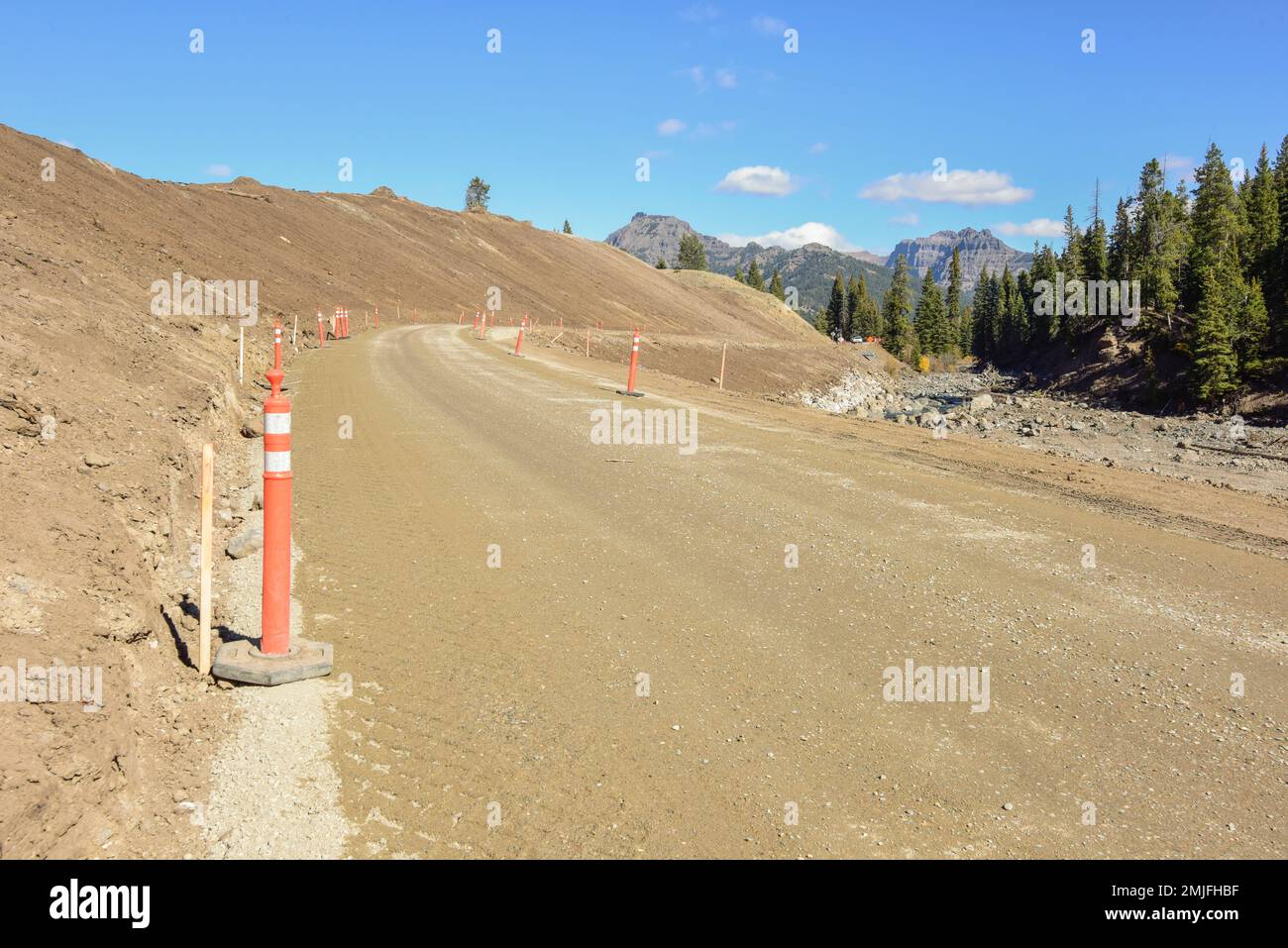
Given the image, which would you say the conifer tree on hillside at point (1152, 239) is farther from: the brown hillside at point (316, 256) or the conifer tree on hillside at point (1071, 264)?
the brown hillside at point (316, 256)

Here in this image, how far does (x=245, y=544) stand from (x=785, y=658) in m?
5.18

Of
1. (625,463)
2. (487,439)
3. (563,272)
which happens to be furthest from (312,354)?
Answer: (563,272)

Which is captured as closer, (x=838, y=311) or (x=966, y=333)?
(x=838, y=311)

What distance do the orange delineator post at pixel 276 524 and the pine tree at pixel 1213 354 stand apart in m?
55.9

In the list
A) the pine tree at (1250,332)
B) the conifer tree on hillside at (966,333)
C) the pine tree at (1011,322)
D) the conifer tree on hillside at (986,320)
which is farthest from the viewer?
the conifer tree on hillside at (966,333)

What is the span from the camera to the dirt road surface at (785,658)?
13.0ft

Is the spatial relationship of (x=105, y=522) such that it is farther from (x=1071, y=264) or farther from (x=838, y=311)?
(x=838, y=311)

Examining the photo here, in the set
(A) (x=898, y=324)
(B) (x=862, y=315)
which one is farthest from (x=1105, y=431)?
(B) (x=862, y=315)

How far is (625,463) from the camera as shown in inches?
460

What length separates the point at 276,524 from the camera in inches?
204

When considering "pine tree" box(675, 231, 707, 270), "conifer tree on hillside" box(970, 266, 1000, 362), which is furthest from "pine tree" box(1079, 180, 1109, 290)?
"pine tree" box(675, 231, 707, 270)

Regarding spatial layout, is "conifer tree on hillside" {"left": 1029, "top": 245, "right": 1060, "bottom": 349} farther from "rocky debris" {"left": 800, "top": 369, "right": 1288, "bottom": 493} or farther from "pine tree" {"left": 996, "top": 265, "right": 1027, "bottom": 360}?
"rocky debris" {"left": 800, "top": 369, "right": 1288, "bottom": 493}

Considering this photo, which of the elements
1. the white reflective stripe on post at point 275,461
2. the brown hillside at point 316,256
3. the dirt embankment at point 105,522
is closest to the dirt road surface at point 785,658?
the dirt embankment at point 105,522

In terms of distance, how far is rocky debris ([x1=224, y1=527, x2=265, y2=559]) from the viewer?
7.46 meters
